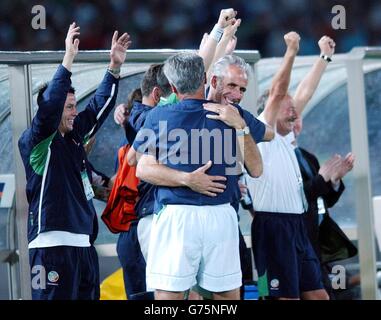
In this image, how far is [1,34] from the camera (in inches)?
295

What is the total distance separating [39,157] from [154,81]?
676 mm

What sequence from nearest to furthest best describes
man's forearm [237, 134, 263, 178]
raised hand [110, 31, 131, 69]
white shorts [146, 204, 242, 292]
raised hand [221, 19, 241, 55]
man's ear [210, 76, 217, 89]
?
white shorts [146, 204, 242, 292], man's forearm [237, 134, 263, 178], man's ear [210, 76, 217, 89], raised hand [110, 31, 131, 69], raised hand [221, 19, 241, 55]

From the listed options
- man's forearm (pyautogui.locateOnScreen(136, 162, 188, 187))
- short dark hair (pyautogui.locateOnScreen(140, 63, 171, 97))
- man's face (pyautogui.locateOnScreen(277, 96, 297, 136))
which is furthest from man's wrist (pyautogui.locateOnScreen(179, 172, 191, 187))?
man's face (pyautogui.locateOnScreen(277, 96, 297, 136))

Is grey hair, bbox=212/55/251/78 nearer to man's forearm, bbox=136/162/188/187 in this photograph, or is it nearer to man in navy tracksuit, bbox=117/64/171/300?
man in navy tracksuit, bbox=117/64/171/300

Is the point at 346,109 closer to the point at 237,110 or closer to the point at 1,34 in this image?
the point at 237,110

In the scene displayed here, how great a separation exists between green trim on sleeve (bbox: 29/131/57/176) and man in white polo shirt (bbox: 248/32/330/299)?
1114 millimetres

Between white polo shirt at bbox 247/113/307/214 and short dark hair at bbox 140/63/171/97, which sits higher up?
short dark hair at bbox 140/63/171/97

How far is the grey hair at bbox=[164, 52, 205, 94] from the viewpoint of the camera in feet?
13.2

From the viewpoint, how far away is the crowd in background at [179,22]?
24.5 ft

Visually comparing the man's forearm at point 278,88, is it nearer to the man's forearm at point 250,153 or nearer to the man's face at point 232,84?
the man's face at point 232,84

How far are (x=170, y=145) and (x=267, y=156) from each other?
3.70 ft

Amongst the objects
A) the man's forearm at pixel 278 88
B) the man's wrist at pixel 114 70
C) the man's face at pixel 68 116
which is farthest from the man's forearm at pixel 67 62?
the man's forearm at pixel 278 88

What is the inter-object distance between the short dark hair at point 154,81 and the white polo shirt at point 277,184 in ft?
1.83
